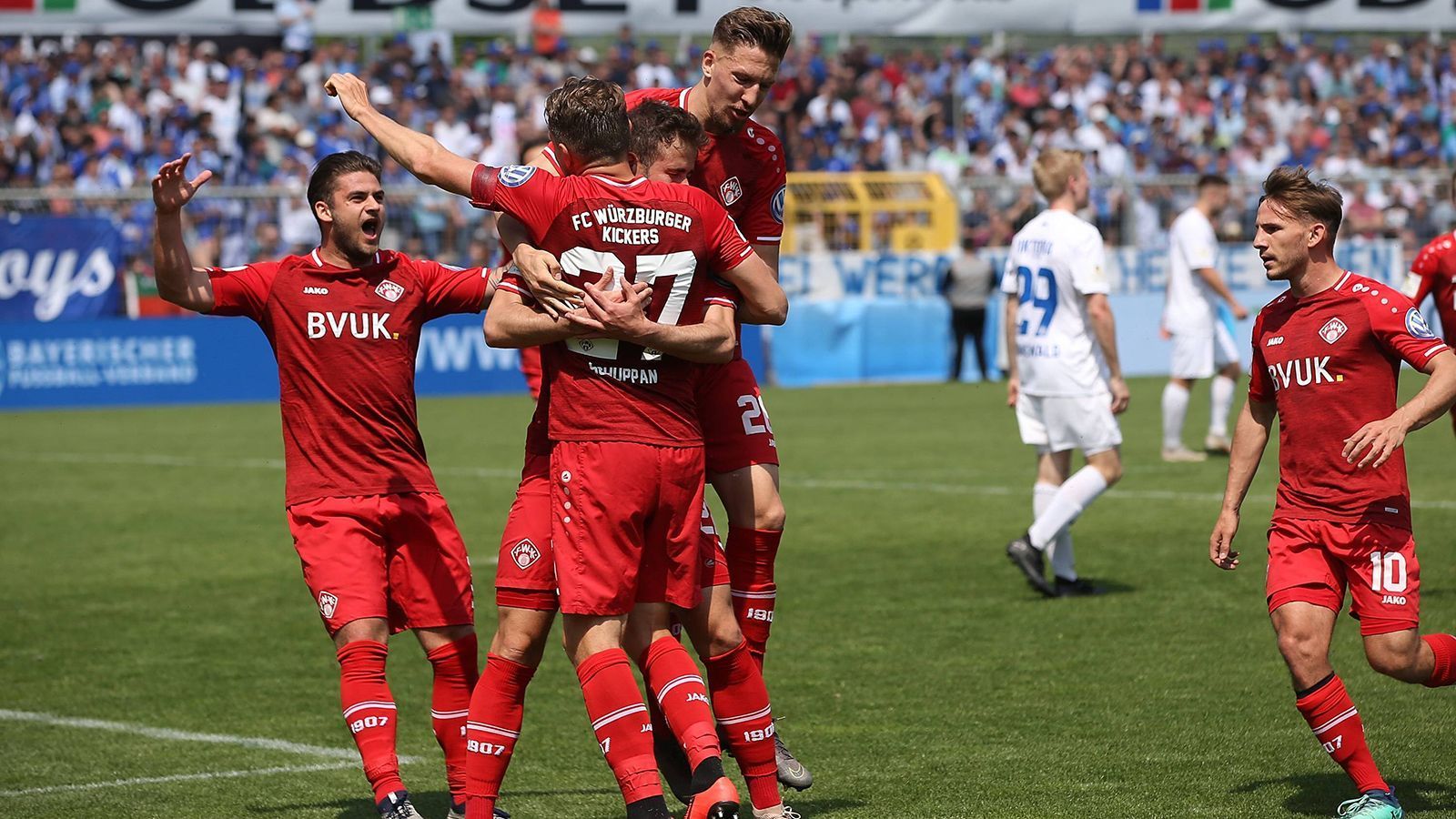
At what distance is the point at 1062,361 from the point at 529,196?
5634mm

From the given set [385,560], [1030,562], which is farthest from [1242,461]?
[1030,562]

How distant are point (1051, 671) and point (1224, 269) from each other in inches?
773

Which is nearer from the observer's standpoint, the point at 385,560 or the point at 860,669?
the point at 385,560

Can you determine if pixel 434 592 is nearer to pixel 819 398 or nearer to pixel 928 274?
pixel 819 398

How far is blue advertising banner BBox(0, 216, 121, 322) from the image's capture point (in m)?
22.7

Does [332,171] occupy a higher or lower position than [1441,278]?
higher

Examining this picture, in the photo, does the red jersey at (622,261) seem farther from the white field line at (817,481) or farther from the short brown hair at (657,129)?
the white field line at (817,481)

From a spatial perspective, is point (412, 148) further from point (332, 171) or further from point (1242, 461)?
point (1242, 461)

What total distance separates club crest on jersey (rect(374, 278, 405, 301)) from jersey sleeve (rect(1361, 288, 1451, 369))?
3.06m

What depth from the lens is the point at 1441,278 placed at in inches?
356

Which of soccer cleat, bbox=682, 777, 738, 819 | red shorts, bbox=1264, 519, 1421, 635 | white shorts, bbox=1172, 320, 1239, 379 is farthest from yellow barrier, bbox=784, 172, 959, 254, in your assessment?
soccer cleat, bbox=682, 777, 738, 819

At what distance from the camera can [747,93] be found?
19.1 ft

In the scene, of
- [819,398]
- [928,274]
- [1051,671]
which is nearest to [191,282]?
[1051,671]

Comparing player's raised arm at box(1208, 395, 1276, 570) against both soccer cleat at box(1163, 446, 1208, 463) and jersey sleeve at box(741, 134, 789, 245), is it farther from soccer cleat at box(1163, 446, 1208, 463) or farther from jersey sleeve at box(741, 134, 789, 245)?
soccer cleat at box(1163, 446, 1208, 463)
